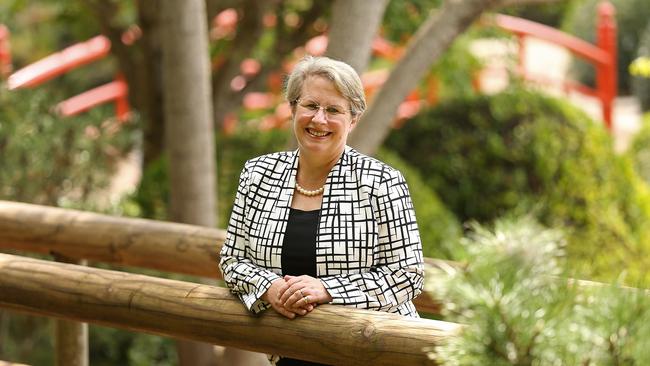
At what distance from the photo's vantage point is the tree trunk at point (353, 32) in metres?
4.70

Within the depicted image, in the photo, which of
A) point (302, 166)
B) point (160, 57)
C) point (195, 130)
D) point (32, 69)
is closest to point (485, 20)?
point (160, 57)

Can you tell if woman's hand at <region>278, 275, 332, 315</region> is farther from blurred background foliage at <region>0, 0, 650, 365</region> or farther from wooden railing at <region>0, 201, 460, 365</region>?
blurred background foliage at <region>0, 0, 650, 365</region>

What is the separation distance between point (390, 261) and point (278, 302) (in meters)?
0.30

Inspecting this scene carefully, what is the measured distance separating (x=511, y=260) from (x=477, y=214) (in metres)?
5.07

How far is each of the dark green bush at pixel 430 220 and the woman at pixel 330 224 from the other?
2543mm

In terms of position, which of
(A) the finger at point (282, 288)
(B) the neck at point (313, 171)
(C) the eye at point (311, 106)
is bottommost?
(A) the finger at point (282, 288)

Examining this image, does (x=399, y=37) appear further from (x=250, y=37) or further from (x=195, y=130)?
(x=195, y=130)

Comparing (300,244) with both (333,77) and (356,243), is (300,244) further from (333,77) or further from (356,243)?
(333,77)

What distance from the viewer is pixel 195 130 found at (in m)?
4.92

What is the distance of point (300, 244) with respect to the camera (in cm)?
297

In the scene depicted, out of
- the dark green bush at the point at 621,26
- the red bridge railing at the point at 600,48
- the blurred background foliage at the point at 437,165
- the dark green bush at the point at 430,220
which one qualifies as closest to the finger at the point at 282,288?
the blurred background foliage at the point at 437,165

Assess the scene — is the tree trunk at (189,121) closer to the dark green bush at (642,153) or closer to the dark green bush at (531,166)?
the dark green bush at (531,166)

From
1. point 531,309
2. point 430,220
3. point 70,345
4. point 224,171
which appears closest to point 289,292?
point 531,309

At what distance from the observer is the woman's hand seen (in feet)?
9.27
